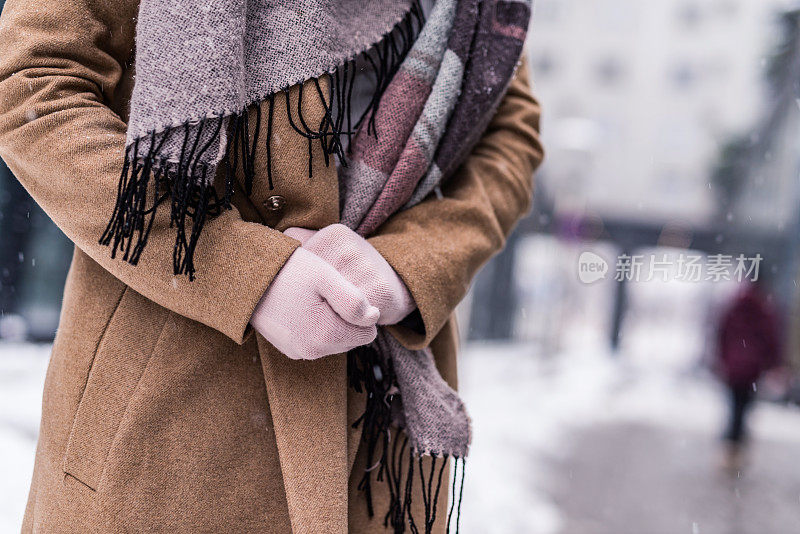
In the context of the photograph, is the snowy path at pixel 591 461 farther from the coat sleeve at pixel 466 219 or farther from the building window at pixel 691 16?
the building window at pixel 691 16

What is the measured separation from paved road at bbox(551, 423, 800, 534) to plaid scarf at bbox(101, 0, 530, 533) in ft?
9.64

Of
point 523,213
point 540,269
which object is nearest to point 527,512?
point 523,213

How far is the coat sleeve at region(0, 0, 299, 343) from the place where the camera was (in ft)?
2.61

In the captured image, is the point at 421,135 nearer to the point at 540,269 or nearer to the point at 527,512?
the point at 527,512

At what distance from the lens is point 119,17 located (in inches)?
35.1

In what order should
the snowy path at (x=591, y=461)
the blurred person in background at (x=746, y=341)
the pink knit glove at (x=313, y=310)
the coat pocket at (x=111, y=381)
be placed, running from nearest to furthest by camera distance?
the pink knit glove at (x=313, y=310), the coat pocket at (x=111, y=381), the snowy path at (x=591, y=461), the blurred person in background at (x=746, y=341)

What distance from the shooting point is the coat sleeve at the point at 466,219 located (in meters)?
0.93

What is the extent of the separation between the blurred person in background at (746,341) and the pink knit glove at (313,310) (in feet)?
19.0

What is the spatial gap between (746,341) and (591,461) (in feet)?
5.90

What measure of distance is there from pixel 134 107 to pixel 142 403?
38 cm

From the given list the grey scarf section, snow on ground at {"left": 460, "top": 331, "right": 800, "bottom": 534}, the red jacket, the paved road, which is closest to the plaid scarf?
the grey scarf section

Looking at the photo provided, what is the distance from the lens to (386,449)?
99 centimetres

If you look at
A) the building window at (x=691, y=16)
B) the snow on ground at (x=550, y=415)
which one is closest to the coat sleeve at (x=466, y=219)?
the snow on ground at (x=550, y=415)

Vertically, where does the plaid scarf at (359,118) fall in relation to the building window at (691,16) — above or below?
above
